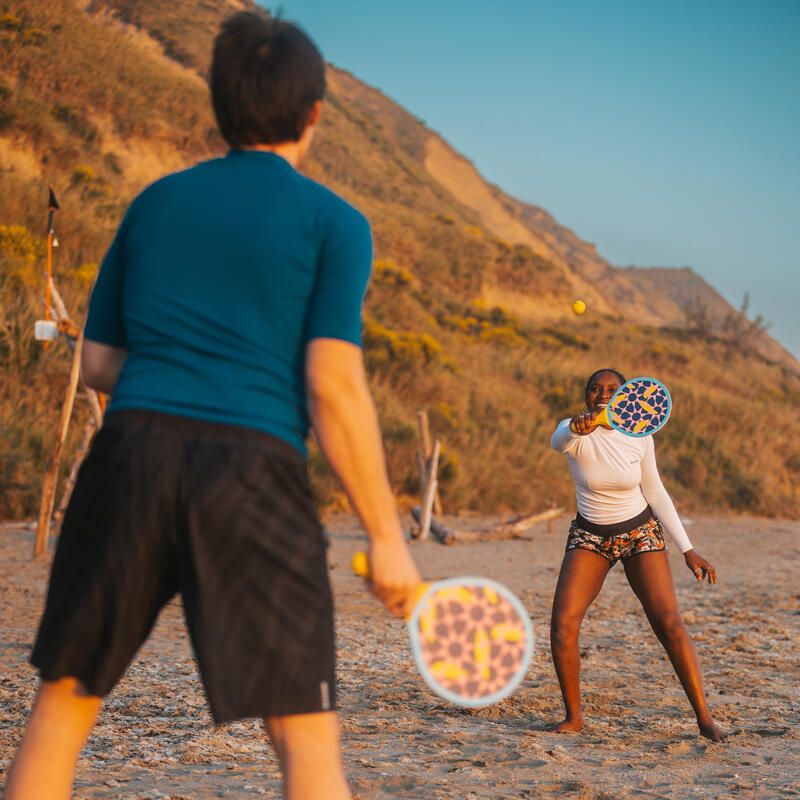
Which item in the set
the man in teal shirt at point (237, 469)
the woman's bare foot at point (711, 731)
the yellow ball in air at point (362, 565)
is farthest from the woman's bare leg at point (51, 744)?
the woman's bare foot at point (711, 731)

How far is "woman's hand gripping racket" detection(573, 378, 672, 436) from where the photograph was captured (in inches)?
167

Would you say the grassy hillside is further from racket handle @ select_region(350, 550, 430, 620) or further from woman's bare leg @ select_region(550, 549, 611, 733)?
racket handle @ select_region(350, 550, 430, 620)

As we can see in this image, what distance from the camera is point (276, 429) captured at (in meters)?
1.67

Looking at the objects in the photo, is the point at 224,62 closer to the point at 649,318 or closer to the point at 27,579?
the point at 27,579

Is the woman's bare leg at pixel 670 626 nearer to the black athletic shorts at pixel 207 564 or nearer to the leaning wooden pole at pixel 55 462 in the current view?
the black athletic shorts at pixel 207 564

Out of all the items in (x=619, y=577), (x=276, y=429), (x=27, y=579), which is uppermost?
(x=276, y=429)

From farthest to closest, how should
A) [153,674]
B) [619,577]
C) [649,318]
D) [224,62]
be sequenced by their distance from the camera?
1. [649,318]
2. [619,577]
3. [153,674]
4. [224,62]

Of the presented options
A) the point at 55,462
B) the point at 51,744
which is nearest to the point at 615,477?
the point at 51,744

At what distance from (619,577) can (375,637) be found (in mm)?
4721

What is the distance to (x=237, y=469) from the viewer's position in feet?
5.27

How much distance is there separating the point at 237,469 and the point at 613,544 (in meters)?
2.90

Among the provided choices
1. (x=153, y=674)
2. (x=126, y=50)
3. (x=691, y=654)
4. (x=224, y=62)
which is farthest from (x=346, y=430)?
(x=126, y=50)

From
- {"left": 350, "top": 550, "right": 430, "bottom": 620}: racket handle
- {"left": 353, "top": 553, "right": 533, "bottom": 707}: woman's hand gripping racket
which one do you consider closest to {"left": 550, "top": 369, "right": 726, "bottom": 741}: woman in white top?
{"left": 353, "top": 553, "right": 533, "bottom": 707}: woman's hand gripping racket

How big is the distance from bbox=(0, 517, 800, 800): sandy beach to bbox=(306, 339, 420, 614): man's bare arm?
1.96 metres
